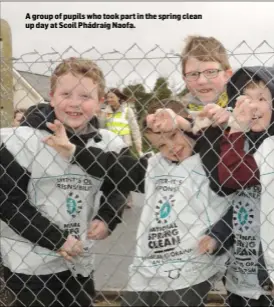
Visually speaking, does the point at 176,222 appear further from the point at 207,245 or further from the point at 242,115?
the point at 242,115

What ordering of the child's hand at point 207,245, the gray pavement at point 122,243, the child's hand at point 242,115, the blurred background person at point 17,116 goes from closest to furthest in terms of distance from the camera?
the child's hand at point 242,115
the child's hand at point 207,245
the gray pavement at point 122,243
the blurred background person at point 17,116

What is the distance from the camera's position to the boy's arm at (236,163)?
1.83 metres

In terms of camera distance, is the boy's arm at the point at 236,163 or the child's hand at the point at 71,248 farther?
the child's hand at the point at 71,248

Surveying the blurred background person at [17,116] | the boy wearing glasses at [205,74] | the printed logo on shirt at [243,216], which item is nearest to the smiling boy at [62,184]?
the blurred background person at [17,116]

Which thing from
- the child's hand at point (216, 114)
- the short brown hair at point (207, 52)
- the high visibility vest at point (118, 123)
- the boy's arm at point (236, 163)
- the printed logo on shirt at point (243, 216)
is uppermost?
the short brown hair at point (207, 52)

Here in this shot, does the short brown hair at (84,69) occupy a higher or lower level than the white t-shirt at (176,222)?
higher

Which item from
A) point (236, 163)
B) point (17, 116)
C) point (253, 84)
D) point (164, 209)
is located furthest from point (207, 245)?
point (17, 116)

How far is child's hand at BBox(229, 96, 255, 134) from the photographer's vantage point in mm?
1825

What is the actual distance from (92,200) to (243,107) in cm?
63

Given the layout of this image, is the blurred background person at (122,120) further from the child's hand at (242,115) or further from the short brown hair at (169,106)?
the child's hand at (242,115)

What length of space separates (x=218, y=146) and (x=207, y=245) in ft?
1.13

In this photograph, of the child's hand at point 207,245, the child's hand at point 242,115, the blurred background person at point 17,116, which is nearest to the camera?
the child's hand at point 242,115

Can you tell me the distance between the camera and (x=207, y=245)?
1.94m

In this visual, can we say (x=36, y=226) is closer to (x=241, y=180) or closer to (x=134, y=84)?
(x=134, y=84)
